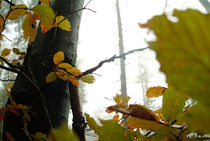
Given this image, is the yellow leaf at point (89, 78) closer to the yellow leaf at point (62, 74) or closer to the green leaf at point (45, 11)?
the yellow leaf at point (62, 74)

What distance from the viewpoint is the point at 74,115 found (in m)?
0.37

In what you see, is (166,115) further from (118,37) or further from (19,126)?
(118,37)

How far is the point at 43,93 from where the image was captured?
38 centimetres

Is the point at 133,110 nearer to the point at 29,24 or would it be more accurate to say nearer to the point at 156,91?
the point at 156,91

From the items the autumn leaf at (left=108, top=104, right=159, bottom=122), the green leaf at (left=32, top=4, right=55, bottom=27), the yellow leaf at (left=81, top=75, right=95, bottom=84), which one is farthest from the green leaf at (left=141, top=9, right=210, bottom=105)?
the yellow leaf at (left=81, top=75, right=95, bottom=84)

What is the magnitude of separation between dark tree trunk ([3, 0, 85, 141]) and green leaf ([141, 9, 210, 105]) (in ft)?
0.88

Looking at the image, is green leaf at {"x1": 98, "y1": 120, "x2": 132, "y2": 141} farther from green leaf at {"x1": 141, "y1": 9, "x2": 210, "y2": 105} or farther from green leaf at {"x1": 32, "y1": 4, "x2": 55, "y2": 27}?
green leaf at {"x1": 32, "y1": 4, "x2": 55, "y2": 27}

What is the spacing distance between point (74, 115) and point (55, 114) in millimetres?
54

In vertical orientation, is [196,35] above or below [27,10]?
below

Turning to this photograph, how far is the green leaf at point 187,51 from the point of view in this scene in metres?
0.07

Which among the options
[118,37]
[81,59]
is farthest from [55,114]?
[81,59]

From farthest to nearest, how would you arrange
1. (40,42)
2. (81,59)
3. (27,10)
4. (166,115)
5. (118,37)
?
1. (81,59)
2. (118,37)
3. (40,42)
4. (27,10)
5. (166,115)

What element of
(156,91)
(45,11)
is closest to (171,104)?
(156,91)

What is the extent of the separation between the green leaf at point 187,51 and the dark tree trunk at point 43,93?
0.27 meters
